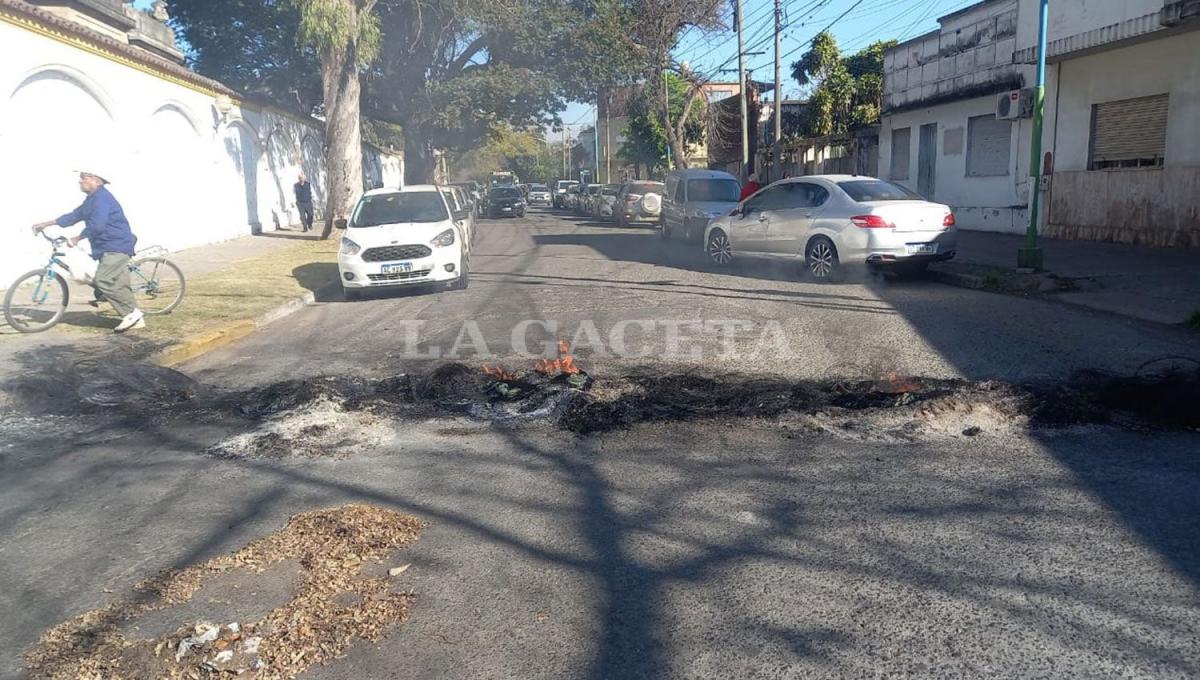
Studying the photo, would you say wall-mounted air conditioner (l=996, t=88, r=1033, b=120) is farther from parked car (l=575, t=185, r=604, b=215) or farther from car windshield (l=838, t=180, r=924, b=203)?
parked car (l=575, t=185, r=604, b=215)

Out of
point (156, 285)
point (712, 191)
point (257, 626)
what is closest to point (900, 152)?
point (712, 191)

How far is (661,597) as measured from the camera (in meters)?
3.59

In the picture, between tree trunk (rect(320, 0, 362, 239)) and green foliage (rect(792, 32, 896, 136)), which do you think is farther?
green foliage (rect(792, 32, 896, 136))

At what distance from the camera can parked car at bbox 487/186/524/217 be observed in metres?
38.8

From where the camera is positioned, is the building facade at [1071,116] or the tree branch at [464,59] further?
the tree branch at [464,59]

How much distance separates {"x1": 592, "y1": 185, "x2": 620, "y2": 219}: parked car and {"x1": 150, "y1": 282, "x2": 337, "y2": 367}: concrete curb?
20.2 metres

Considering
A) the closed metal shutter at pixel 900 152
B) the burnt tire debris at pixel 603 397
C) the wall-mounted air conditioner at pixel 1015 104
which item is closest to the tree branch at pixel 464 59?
the closed metal shutter at pixel 900 152

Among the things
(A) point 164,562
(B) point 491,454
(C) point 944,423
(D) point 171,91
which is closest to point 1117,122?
(C) point 944,423

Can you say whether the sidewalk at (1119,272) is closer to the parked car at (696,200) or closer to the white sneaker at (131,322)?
the parked car at (696,200)

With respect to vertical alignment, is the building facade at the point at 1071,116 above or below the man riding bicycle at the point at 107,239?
above

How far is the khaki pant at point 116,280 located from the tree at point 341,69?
9098mm

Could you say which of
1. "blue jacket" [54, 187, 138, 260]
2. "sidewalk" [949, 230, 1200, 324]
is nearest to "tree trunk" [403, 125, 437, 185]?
"sidewalk" [949, 230, 1200, 324]

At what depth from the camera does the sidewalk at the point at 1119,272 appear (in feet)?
31.7

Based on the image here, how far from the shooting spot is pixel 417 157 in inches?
1501
